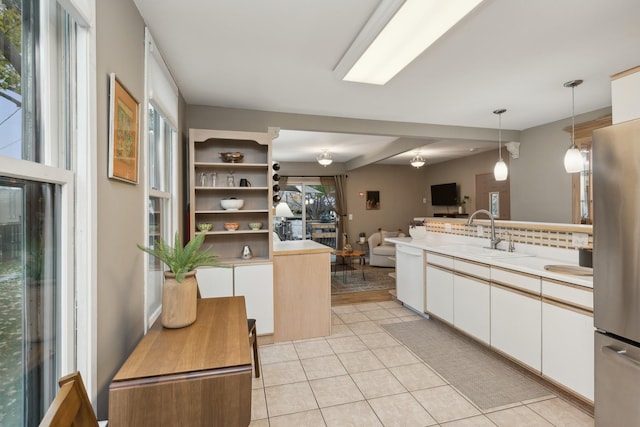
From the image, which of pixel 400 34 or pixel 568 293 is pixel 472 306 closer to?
pixel 568 293

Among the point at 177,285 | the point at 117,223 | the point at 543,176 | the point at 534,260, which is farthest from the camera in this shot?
the point at 543,176

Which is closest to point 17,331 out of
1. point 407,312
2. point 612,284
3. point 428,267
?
point 612,284

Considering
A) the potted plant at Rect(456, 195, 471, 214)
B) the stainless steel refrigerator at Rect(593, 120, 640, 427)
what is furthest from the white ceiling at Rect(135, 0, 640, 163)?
the potted plant at Rect(456, 195, 471, 214)

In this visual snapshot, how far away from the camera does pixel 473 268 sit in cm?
295

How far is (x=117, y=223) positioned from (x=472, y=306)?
2.95 meters

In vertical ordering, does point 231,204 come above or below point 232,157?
below

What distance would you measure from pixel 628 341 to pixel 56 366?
239cm

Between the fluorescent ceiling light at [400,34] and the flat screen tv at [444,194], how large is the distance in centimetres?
592

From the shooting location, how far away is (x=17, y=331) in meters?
0.88

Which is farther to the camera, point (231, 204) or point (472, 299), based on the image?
point (231, 204)

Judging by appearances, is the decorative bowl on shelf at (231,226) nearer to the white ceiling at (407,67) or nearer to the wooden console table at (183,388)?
the white ceiling at (407,67)

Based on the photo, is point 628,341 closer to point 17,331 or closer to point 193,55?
point 17,331

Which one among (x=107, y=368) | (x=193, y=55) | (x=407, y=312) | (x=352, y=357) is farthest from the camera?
(x=407, y=312)

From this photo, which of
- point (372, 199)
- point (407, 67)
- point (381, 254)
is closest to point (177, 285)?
point (407, 67)
